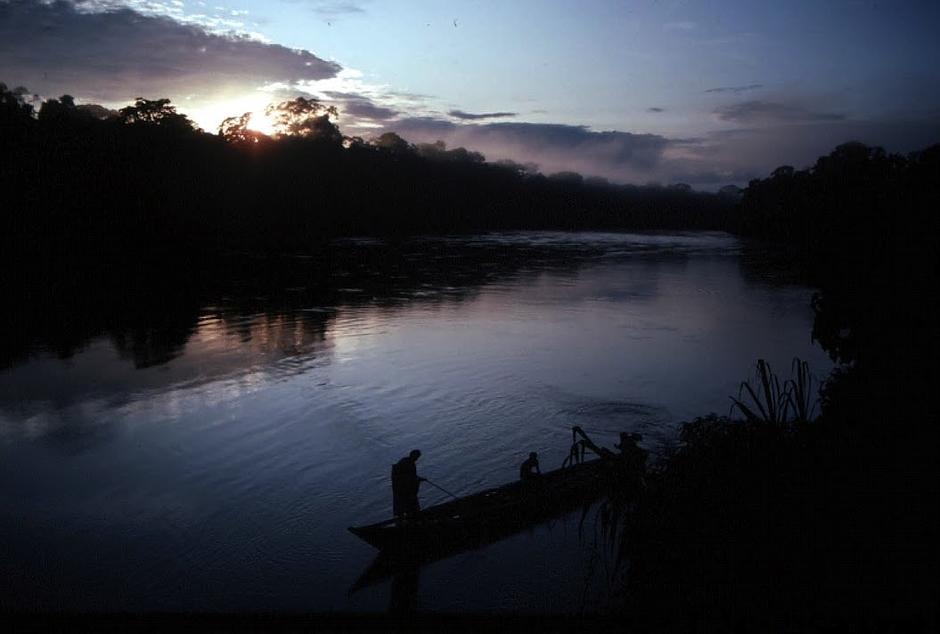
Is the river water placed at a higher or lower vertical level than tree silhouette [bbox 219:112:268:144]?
lower

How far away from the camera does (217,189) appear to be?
312 feet

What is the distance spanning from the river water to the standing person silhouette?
1236 mm

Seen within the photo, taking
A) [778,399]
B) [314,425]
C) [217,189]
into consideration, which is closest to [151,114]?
[217,189]

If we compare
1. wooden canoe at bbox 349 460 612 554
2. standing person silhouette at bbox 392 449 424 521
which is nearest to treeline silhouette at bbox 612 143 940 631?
wooden canoe at bbox 349 460 612 554

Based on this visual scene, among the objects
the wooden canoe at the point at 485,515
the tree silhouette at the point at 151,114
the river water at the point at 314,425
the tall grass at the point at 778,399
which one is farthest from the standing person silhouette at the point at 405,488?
the tree silhouette at the point at 151,114

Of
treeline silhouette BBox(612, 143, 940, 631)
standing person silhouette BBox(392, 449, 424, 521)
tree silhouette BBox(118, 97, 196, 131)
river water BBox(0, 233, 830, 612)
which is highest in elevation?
tree silhouette BBox(118, 97, 196, 131)

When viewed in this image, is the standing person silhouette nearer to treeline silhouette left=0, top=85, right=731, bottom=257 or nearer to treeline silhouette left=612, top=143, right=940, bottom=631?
treeline silhouette left=612, top=143, right=940, bottom=631

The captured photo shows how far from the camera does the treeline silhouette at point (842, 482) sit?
8102mm

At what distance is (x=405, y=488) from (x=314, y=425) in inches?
387

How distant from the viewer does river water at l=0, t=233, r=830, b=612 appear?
13211 millimetres

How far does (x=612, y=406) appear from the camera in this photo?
83.9 ft

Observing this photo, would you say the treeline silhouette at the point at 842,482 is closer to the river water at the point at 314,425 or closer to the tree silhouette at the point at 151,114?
the river water at the point at 314,425

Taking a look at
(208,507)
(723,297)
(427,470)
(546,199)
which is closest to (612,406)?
(427,470)

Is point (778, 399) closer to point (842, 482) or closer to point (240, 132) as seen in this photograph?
point (842, 482)
